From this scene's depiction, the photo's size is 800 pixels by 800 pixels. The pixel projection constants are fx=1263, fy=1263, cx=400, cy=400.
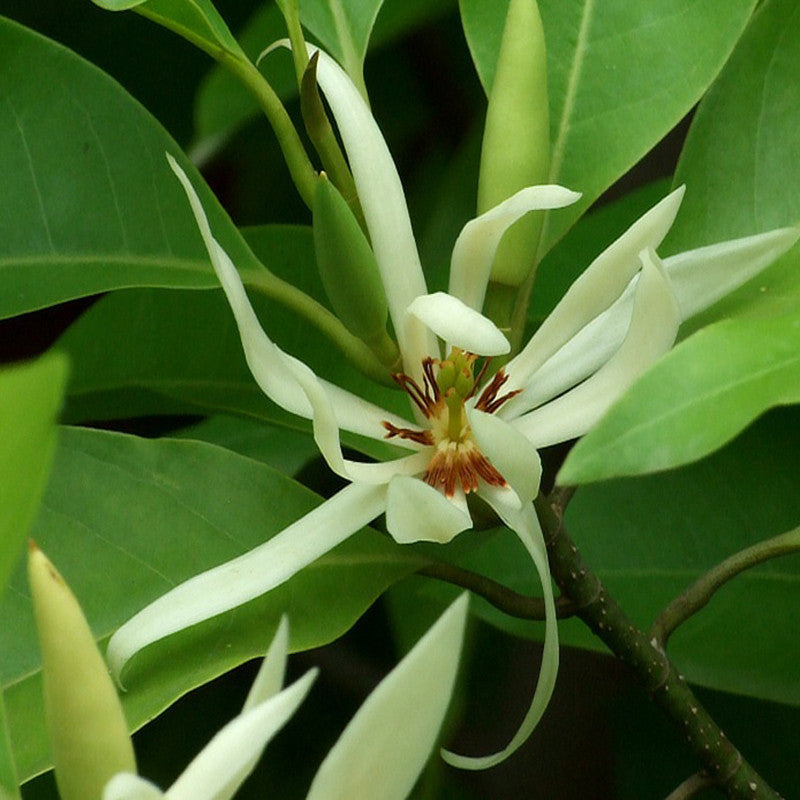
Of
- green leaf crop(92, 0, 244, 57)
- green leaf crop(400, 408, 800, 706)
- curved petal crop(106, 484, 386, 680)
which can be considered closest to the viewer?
curved petal crop(106, 484, 386, 680)

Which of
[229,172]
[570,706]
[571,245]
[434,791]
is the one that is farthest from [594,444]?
[229,172]

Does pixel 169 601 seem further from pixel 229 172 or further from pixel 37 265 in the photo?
pixel 229 172

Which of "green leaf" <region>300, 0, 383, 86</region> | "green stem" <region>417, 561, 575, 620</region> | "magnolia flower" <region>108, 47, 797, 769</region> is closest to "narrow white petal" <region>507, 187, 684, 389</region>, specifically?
"magnolia flower" <region>108, 47, 797, 769</region>

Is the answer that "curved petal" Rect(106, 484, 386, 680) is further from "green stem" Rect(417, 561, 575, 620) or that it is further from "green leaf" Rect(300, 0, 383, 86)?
"green leaf" Rect(300, 0, 383, 86)

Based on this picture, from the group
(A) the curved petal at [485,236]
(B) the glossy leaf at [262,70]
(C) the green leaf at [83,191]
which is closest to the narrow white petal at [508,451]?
(A) the curved petal at [485,236]

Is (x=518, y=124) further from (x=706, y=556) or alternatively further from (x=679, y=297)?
(x=706, y=556)
